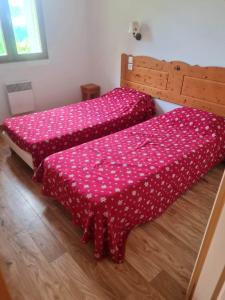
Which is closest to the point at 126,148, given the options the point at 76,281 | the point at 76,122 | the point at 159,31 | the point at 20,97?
the point at 76,122

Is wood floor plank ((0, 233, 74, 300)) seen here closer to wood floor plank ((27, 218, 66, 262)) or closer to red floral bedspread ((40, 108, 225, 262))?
wood floor plank ((27, 218, 66, 262))

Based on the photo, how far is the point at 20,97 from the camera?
3418 millimetres

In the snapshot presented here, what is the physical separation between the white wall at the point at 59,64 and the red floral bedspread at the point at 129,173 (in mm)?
1942

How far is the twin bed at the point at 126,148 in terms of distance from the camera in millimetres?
1580

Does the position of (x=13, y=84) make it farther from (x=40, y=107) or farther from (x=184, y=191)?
(x=184, y=191)

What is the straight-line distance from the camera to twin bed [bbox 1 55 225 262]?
158 centimetres

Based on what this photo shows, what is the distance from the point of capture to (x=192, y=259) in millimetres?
1591

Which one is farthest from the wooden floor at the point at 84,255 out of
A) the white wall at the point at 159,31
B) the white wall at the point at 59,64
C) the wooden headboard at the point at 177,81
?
the white wall at the point at 59,64

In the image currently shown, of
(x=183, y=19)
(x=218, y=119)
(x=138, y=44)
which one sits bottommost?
(x=218, y=119)

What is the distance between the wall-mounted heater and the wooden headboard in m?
1.46

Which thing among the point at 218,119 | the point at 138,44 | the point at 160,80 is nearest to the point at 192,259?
the point at 218,119

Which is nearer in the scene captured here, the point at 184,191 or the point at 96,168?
the point at 96,168

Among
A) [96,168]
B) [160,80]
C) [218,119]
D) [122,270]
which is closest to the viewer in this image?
[122,270]

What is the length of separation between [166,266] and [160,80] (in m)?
2.20
